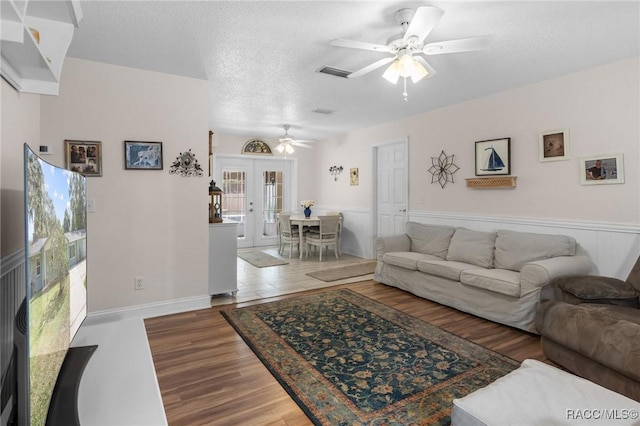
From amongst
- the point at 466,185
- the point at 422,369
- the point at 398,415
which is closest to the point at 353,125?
the point at 466,185

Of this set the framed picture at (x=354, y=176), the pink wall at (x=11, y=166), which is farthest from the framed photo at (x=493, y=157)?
the pink wall at (x=11, y=166)

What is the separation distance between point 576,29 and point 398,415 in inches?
116

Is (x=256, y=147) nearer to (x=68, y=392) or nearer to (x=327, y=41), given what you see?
(x=327, y=41)

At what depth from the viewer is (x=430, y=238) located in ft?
14.6

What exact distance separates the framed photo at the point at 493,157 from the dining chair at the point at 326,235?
271 centimetres

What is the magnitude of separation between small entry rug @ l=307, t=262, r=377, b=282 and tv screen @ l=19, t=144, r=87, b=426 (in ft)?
11.1

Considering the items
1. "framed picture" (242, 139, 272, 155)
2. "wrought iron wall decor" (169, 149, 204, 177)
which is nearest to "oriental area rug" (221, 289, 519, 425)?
"wrought iron wall decor" (169, 149, 204, 177)

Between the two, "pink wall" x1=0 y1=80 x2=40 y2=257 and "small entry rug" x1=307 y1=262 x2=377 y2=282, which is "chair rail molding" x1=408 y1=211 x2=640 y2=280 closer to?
"small entry rug" x1=307 y1=262 x2=377 y2=282

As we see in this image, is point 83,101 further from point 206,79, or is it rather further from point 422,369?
point 422,369

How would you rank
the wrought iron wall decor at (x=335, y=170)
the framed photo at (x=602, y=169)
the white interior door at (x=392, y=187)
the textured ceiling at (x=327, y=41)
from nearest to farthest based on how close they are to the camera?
the textured ceiling at (x=327, y=41) < the framed photo at (x=602, y=169) < the white interior door at (x=392, y=187) < the wrought iron wall decor at (x=335, y=170)

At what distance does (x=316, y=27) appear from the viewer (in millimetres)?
2453

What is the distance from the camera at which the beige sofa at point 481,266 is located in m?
2.96

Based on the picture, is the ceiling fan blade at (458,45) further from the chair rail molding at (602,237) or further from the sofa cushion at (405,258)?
the sofa cushion at (405,258)

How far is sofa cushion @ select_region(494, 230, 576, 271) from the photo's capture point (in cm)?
327
